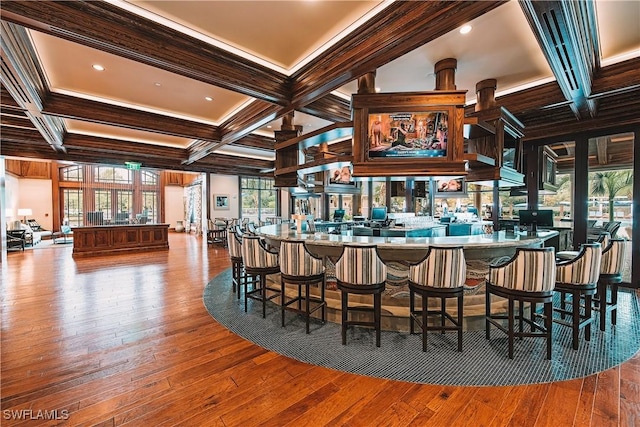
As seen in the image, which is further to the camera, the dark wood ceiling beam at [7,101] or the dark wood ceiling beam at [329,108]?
the dark wood ceiling beam at [329,108]

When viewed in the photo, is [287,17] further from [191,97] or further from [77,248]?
[77,248]

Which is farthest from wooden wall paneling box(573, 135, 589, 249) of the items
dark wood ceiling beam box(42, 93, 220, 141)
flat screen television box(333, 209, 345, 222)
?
dark wood ceiling beam box(42, 93, 220, 141)

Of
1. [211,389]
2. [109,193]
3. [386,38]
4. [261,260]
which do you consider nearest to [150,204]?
[109,193]

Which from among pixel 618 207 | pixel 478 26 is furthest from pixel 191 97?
pixel 618 207

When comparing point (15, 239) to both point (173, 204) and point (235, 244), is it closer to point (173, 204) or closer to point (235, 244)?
point (173, 204)

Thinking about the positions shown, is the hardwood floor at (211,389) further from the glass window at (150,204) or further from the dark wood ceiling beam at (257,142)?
the glass window at (150,204)

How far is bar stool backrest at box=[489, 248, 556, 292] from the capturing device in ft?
8.59

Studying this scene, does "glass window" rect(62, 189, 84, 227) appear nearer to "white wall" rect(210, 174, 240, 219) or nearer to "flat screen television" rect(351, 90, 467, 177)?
"white wall" rect(210, 174, 240, 219)

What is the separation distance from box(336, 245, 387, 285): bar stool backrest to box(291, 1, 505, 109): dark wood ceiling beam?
1983 mm

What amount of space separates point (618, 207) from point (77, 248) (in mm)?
13571

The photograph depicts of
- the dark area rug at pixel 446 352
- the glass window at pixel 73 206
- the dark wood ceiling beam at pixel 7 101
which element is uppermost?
the dark wood ceiling beam at pixel 7 101

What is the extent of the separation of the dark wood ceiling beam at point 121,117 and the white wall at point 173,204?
11977 millimetres

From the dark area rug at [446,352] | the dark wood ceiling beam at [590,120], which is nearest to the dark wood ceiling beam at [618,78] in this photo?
the dark wood ceiling beam at [590,120]

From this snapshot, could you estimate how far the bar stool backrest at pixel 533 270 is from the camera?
2619 millimetres
